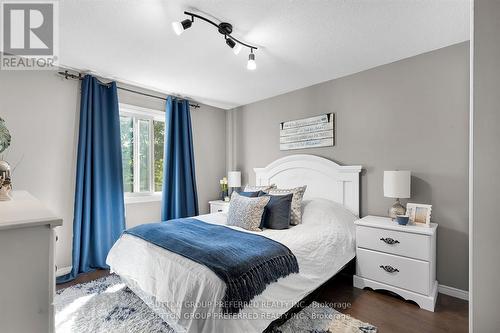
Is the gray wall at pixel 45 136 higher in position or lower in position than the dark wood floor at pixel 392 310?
higher

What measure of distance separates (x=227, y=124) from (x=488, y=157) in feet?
12.9

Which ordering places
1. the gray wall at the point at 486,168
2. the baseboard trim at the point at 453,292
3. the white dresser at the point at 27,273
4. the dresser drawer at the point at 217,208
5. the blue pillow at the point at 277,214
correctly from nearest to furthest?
1. the white dresser at the point at 27,273
2. the gray wall at the point at 486,168
3. the baseboard trim at the point at 453,292
4. the blue pillow at the point at 277,214
5. the dresser drawer at the point at 217,208

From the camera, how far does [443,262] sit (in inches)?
93.3

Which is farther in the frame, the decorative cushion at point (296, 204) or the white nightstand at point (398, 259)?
the decorative cushion at point (296, 204)

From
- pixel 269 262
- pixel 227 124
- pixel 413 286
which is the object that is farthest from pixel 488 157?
pixel 227 124

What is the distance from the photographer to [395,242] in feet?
7.30

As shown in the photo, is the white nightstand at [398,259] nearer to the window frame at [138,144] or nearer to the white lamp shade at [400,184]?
the white lamp shade at [400,184]

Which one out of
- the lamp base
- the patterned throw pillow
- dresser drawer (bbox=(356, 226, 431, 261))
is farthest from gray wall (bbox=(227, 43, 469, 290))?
the patterned throw pillow

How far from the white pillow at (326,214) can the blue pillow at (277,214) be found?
0.85ft

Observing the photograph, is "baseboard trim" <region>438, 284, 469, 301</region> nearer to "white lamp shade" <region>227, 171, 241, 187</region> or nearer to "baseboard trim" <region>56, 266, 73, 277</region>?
"white lamp shade" <region>227, 171, 241, 187</region>

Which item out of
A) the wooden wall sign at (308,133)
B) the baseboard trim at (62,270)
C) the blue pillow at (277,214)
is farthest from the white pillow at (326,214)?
the baseboard trim at (62,270)

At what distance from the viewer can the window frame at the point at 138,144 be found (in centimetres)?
335

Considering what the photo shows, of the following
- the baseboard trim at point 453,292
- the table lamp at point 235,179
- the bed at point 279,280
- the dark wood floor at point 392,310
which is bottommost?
the dark wood floor at point 392,310

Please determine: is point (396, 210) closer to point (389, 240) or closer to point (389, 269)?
point (389, 240)
